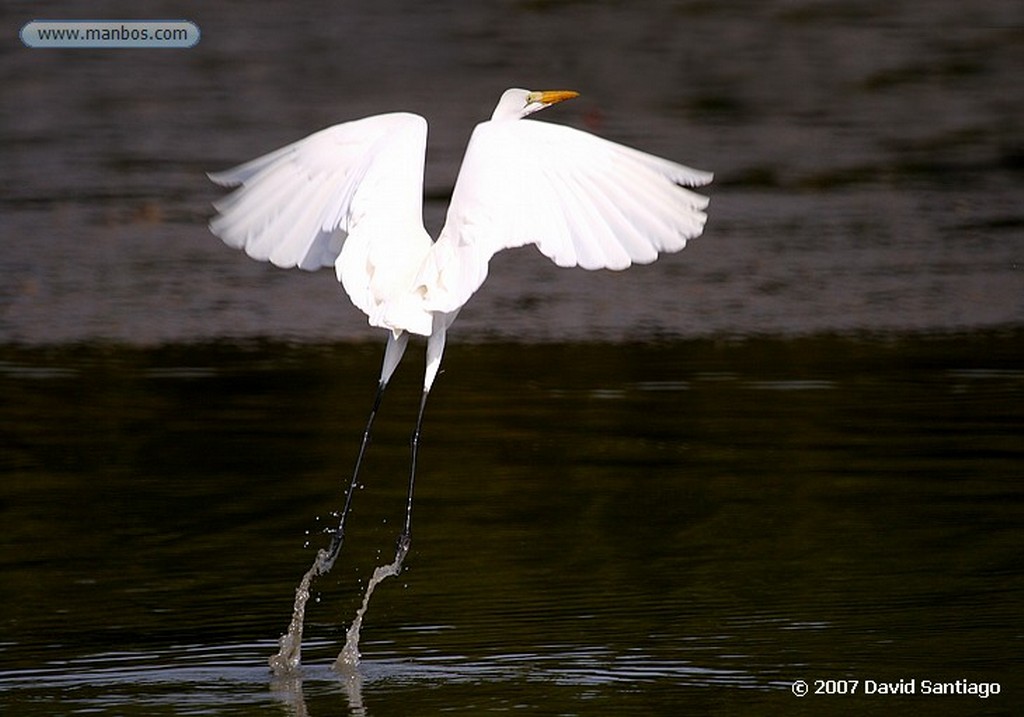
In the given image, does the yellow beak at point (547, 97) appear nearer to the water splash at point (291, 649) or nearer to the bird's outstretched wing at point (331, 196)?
the bird's outstretched wing at point (331, 196)

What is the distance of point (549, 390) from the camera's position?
10758 millimetres

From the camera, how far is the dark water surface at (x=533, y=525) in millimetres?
6293

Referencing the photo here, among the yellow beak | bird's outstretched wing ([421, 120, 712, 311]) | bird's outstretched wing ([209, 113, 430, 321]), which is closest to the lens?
bird's outstretched wing ([421, 120, 712, 311])

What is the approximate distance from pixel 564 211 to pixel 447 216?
15.4 inches

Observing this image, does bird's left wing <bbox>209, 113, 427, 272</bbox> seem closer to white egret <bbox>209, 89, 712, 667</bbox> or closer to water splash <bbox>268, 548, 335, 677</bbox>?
white egret <bbox>209, 89, 712, 667</bbox>

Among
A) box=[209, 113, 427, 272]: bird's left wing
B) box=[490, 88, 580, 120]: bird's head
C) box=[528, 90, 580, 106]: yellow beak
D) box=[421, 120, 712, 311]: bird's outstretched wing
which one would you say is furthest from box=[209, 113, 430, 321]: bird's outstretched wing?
box=[528, 90, 580, 106]: yellow beak

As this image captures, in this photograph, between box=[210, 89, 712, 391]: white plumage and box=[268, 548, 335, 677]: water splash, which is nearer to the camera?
box=[268, 548, 335, 677]: water splash

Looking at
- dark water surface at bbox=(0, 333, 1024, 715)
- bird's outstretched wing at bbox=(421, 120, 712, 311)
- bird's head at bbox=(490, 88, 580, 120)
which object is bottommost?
dark water surface at bbox=(0, 333, 1024, 715)

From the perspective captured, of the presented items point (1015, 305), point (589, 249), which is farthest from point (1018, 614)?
point (1015, 305)

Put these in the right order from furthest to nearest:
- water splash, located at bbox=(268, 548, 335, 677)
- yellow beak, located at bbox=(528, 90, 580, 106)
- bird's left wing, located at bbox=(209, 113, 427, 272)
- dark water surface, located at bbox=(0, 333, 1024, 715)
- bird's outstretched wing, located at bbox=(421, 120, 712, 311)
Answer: yellow beak, located at bbox=(528, 90, 580, 106), bird's left wing, located at bbox=(209, 113, 427, 272), bird's outstretched wing, located at bbox=(421, 120, 712, 311), water splash, located at bbox=(268, 548, 335, 677), dark water surface, located at bbox=(0, 333, 1024, 715)

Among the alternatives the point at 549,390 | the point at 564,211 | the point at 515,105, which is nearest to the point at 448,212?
the point at 564,211

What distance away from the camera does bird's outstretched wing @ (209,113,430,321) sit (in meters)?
Answer: 6.94

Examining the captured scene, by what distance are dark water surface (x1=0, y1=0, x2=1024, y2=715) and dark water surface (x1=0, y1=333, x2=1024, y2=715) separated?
0.08ft

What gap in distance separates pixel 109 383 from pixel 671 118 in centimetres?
529
